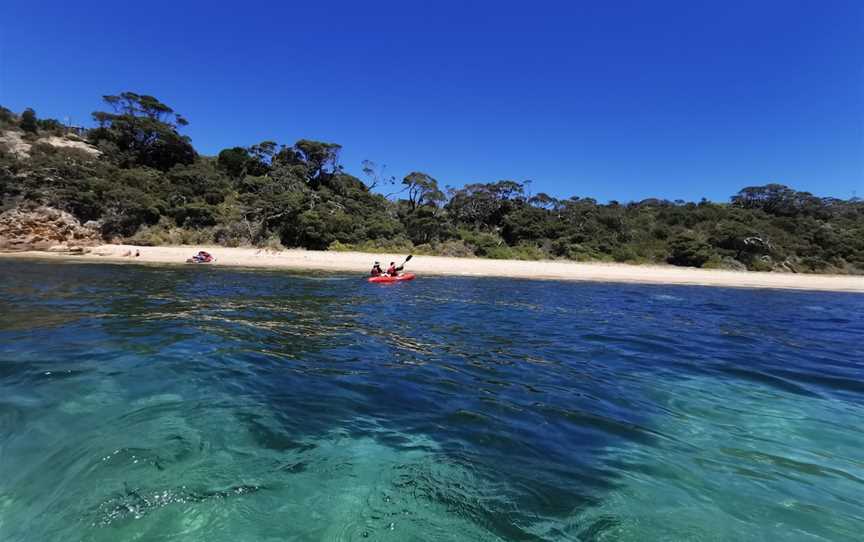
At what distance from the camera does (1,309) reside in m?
10.3

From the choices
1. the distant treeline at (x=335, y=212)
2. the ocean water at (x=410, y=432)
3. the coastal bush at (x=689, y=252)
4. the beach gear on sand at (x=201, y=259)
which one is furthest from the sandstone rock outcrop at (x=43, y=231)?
the coastal bush at (x=689, y=252)

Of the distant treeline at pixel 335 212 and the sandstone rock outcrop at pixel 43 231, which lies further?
the distant treeline at pixel 335 212

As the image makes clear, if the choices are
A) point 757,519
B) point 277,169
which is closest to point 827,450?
point 757,519

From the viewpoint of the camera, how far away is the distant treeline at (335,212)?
3369 cm

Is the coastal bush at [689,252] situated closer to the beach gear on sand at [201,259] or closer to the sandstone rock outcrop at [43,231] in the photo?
the beach gear on sand at [201,259]

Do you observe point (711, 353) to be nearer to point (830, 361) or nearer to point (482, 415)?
point (830, 361)

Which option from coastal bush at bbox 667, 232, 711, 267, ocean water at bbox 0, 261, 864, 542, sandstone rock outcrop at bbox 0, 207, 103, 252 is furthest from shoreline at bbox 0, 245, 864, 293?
ocean water at bbox 0, 261, 864, 542

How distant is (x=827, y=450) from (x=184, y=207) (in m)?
40.5

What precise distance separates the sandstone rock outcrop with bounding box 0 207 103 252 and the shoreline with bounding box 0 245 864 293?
2216 millimetres

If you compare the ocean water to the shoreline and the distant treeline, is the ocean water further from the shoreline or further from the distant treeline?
the distant treeline

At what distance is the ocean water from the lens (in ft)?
10.5

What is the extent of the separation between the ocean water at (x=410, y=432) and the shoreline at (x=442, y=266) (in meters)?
16.7

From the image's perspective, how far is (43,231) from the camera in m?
29.4

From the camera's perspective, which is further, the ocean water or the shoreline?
the shoreline
